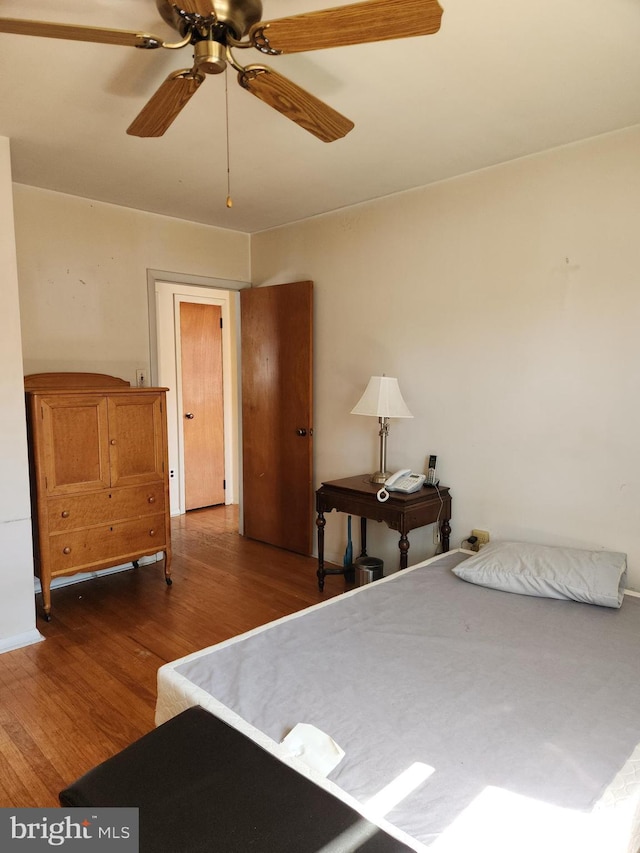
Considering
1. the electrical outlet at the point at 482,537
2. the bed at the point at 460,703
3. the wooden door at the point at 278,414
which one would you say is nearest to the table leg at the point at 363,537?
the wooden door at the point at 278,414

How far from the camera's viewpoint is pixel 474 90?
6.97 ft

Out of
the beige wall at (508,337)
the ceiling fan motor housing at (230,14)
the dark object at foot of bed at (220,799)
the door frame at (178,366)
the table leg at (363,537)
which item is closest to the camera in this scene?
the dark object at foot of bed at (220,799)

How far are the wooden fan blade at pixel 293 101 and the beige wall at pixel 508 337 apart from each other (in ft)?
4.45

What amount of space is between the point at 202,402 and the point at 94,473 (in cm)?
241

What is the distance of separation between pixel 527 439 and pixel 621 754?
170cm

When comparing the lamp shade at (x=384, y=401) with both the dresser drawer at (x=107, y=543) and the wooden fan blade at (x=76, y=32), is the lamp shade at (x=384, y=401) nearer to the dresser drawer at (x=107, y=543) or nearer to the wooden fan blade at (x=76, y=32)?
the dresser drawer at (x=107, y=543)

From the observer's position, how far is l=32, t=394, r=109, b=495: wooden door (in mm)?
3016

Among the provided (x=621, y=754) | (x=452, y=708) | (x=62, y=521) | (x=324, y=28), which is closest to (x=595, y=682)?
(x=621, y=754)

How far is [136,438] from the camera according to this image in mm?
3426

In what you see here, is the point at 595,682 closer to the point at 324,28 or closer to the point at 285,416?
the point at 324,28

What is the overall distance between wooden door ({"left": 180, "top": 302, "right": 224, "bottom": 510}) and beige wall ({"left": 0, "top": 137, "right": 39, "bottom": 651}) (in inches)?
104

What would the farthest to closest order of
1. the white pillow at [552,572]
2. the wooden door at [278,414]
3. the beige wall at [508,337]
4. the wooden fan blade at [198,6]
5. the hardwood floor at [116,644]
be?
the wooden door at [278,414]
the beige wall at [508,337]
the white pillow at [552,572]
the hardwood floor at [116,644]
the wooden fan blade at [198,6]

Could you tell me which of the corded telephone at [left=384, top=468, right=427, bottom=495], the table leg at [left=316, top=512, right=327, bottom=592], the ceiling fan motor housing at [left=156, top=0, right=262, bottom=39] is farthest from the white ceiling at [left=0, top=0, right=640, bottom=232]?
the table leg at [left=316, top=512, right=327, bottom=592]

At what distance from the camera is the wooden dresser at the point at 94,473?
3.05 m
